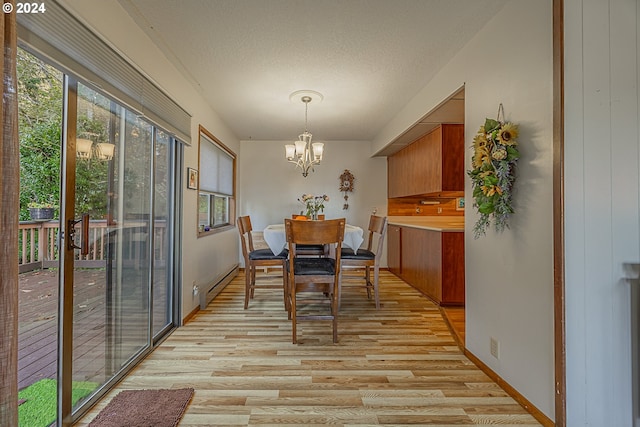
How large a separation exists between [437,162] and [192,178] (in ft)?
9.51

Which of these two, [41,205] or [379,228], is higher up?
[41,205]

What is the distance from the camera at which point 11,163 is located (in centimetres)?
100

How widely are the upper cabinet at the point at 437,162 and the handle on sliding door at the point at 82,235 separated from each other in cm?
342

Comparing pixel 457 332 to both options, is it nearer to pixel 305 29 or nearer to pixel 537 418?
pixel 537 418

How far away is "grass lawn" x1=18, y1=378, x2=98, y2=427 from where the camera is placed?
1367 mm

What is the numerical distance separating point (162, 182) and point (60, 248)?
1.18m

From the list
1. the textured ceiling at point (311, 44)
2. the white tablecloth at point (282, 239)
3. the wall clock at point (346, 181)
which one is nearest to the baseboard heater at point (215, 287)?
the white tablecloth at point (282, 239)

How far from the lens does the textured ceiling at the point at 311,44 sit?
5.92 ft

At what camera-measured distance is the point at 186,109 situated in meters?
2.79

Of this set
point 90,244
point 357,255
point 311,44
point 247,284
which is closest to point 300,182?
point 357,255

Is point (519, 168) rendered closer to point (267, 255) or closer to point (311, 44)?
point (311, 44)

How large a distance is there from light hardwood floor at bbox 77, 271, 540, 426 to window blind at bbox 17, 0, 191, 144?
180 centimetres

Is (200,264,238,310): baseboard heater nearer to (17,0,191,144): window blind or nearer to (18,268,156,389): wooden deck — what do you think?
(18,268,156,389): wooden deck

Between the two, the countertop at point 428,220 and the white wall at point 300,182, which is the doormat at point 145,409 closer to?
the countertop at point 428,220
